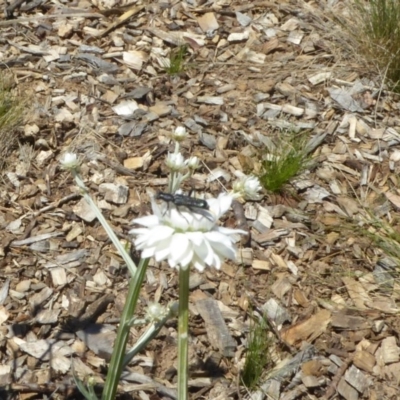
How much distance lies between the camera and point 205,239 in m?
1.55

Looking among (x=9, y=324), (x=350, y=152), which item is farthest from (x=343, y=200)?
(x=9, y=324)

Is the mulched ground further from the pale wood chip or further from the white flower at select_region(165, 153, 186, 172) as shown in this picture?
the white flower at select_region(165, 153, 186, 172)

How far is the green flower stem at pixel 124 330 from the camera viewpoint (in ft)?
5.76

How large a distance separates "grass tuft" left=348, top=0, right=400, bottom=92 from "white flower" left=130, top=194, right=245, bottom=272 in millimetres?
2305

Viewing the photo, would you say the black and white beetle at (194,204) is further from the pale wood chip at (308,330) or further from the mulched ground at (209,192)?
the pale wood chip at (308,330)

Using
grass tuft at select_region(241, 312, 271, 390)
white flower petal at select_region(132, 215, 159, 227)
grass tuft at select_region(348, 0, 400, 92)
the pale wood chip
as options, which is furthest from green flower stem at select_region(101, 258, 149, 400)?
grass tuft at select_region(348, 0, 400, 92)

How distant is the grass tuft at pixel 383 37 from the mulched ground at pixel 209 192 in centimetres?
8

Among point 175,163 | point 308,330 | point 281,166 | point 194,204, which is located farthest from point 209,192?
point 194,204

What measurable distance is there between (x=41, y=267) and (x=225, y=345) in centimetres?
72

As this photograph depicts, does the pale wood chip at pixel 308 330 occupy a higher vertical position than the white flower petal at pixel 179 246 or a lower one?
lower

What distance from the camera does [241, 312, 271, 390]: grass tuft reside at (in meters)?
2.46

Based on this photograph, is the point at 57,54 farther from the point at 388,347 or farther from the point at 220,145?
the point at 388,347

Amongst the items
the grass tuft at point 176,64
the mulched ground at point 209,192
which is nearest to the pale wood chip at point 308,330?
the mulched ground at point 209,192

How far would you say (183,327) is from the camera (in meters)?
1.61
